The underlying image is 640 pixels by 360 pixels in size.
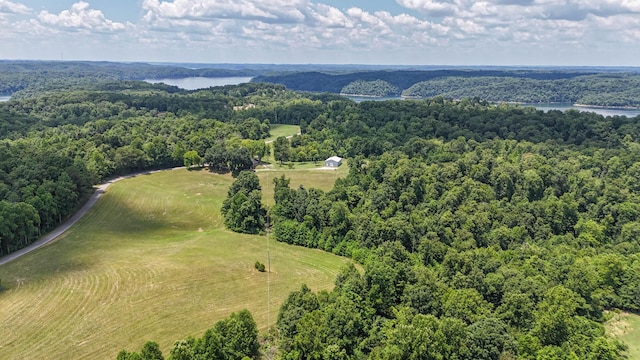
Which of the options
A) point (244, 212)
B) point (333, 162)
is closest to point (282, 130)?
point (333, 162)

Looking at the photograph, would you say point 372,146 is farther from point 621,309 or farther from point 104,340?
point 104,340

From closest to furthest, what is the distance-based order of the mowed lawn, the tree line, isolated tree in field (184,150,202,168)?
the tree line
the mowed lawn
isolated tree in field (184,150,202,168)

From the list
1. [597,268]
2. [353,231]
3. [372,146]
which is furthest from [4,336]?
[372,146]

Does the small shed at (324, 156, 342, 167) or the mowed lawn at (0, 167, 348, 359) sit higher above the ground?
the small shed at (324, 156, 342, 167)

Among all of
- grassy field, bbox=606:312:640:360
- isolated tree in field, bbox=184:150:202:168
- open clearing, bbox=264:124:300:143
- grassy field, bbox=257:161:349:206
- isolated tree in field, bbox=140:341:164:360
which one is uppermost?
open clearing, bbox=264:124:300:143

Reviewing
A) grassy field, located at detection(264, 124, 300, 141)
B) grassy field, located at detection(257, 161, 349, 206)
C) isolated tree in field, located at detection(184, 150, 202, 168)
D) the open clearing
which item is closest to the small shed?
grassy field, located at detection(257, 161, 349, 206)

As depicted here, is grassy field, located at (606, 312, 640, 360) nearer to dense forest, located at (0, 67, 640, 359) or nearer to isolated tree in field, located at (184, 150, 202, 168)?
dense forest, located at (0, 67, 640, 359)
